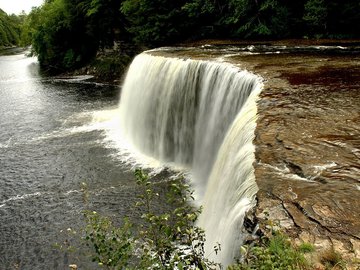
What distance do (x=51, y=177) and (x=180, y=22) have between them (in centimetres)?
1570

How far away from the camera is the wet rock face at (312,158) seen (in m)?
3.84

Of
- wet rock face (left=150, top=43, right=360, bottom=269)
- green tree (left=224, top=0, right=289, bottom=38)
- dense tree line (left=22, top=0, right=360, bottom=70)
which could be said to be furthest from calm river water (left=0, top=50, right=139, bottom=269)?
green tree (left=224, top=0, right=289, bottom=38)

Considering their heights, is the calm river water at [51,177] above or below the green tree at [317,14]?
below

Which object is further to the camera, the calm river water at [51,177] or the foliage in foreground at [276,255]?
the calm river water at [51,177]

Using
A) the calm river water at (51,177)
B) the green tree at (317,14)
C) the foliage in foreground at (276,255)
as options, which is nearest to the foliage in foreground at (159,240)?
the foliage in foreground at (276,255)

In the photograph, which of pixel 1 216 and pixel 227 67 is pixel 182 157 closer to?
pixel 227 67

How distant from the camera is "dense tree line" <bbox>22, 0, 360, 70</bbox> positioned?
18.9 metres

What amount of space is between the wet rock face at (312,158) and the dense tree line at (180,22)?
1038 centimetres

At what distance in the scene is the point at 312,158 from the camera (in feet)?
17.5

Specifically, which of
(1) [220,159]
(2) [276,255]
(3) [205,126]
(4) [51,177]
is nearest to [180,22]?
(3) [205,126]

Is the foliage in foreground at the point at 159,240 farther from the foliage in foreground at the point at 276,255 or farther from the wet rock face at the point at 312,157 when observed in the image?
the wet rock face at the point at 312,157

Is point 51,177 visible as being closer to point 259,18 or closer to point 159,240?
point 159,240

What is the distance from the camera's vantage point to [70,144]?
48.9 feet

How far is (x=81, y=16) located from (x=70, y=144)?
24968 mm
